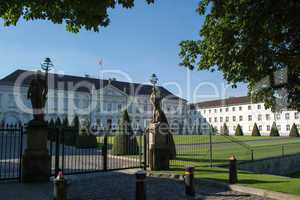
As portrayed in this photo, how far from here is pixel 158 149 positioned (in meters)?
14.5

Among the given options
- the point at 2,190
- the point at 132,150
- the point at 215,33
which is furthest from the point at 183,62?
the point at 132,150

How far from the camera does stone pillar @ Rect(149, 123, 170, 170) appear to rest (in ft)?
47.0

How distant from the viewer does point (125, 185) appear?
10906 mm

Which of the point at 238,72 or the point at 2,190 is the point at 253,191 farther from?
the point at 2,190

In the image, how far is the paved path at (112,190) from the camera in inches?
353

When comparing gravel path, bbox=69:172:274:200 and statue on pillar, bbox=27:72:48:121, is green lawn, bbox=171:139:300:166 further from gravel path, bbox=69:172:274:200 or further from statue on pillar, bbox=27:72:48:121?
statue on pillar, bbox=27:72:48:121

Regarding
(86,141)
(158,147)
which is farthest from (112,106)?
(158,147)

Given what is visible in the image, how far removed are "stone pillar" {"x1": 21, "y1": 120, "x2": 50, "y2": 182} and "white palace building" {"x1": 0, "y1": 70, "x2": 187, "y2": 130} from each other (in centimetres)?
4819

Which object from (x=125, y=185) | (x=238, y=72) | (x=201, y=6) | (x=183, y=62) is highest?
(x=201, y=6)

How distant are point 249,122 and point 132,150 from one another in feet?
223

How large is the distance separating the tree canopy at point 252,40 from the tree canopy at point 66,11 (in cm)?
325

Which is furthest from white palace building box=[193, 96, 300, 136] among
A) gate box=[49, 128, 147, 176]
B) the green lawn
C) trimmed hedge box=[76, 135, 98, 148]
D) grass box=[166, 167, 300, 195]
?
grass box=[166, 167, 300, 195]

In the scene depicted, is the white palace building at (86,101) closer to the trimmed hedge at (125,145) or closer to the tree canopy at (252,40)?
the trimmed hedge at (125,145)

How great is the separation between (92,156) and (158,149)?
4.90m
